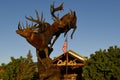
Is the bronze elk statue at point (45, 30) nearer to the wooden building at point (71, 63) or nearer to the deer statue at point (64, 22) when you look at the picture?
the deer statue at point (64, 22)

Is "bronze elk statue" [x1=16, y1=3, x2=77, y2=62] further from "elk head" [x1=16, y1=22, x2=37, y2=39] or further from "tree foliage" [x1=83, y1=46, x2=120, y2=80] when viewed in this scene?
"tree foliage" [x1=83, y1=46, x2=120, y2=80]

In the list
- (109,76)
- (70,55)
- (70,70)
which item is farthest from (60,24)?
(70,70)

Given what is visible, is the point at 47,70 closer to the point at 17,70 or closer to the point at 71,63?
the point at 17,70

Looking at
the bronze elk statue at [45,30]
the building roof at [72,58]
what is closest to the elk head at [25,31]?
the bronze elk statue at [45,30]

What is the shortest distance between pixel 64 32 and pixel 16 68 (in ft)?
31.2

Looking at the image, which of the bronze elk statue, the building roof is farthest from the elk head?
the building roof

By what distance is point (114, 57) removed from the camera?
2562 centimetres

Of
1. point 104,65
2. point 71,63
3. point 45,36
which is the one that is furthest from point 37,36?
point 71,63

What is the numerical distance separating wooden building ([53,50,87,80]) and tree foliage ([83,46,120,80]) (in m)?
2.40

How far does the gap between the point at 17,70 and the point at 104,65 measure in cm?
761

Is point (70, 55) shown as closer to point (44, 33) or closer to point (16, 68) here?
point (16, 68)

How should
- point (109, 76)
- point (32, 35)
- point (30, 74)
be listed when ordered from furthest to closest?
point (30, 74) → point (109, 76) → point (32, 35)

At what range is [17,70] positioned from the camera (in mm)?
26359

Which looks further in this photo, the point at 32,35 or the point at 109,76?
the point at 109,76
